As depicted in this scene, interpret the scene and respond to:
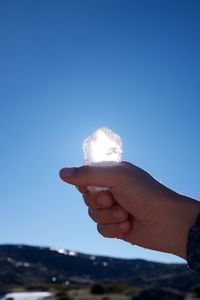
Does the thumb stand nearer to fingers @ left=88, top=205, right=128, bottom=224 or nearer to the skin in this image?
the skin

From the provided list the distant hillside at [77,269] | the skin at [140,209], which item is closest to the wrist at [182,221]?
the skin at [140,209]

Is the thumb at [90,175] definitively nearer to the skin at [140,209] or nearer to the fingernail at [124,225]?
the skin at [140,209]

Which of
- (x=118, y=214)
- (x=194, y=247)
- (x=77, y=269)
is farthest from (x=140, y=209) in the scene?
(x=77, y=269)

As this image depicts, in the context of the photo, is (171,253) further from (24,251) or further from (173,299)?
(24,251)

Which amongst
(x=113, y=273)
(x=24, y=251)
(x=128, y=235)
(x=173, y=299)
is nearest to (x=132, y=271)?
(x=113, y=273)

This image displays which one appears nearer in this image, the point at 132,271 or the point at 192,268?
the point at 192,268

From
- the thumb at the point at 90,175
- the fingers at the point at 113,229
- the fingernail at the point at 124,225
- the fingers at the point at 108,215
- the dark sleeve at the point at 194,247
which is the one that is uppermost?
the thumb at the point at 90,175
